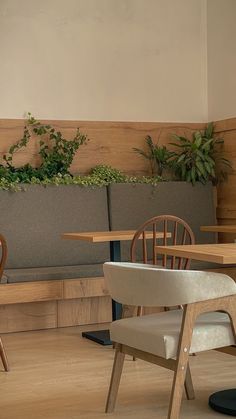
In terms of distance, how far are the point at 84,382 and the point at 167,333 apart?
120 cm

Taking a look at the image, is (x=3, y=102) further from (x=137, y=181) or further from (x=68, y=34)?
(x=137, y=181)

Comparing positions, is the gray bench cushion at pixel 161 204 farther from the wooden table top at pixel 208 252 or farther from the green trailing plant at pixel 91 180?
the wooden table top at pixel 208 252

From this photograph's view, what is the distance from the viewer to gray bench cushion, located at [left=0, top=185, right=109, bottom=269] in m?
5.80

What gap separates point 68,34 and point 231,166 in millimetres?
1944

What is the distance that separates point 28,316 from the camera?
5441 millimetres

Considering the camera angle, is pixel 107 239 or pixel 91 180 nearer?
pixel 107 239

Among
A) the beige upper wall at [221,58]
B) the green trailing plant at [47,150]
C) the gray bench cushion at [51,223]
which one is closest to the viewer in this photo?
the gray bench cushion at [51,223]

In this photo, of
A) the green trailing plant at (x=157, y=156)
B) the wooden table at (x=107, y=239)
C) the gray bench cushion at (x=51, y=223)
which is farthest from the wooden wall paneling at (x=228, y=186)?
the wooden table at (x=107, y=239)

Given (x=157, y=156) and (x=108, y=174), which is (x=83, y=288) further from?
(x=157, y=156)

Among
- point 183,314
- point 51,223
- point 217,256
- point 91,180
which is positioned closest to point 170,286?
point 183,314

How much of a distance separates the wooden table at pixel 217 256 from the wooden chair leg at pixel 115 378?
463 mm

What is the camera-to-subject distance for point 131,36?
6750 mm

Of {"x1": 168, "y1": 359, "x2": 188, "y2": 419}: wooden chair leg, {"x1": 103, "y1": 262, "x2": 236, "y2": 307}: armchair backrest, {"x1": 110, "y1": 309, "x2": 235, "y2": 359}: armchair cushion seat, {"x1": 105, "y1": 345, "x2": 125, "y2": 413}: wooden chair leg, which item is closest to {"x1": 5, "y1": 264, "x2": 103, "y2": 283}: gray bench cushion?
{"x1": 105, "y1": 345, "x2": 125, "y2": 413}: wooden chair leg

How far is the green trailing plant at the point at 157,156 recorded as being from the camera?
6734 millimetres
